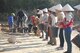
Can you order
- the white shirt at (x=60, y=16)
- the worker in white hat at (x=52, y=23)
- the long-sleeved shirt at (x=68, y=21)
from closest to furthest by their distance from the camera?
1. the long-sleeved shirt at (x=68, y=21)
2. the white shirt at (x=60, y=16)
3. the worker in white hat at (x=52, y=23)

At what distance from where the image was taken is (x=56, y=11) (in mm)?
14461

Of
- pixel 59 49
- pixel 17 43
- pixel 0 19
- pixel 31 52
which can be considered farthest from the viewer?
pixel 0 19

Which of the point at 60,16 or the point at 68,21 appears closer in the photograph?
the point at 68,21

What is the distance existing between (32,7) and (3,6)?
12.2 ft

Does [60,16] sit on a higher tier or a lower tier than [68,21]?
higher

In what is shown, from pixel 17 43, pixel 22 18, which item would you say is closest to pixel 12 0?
pixel 22 18

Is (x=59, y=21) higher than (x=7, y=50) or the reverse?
higher

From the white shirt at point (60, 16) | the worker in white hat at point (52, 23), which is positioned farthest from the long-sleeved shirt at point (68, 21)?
the worker in white hat at point (52, 23)

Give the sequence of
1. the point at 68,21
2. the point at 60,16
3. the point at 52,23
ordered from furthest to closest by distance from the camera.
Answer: the point at 52,23 → the point at 60,16 → the point at 68,21

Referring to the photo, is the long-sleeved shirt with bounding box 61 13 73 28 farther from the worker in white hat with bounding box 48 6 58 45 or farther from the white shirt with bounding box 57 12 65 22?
the worker in white hat with bounding box 48 6 58 45

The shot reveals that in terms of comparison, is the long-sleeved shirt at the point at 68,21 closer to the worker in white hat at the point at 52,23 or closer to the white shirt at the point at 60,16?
the white shirt at the point at 60,16

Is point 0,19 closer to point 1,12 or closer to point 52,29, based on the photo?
point 1,12

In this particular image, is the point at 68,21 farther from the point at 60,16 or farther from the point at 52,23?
the point at 52,23

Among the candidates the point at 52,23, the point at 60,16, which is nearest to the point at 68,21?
the point at 60,16
